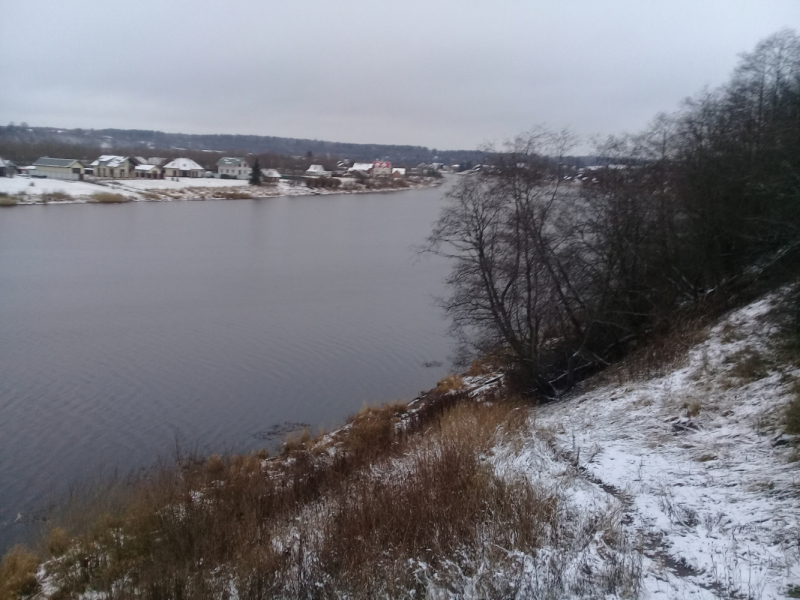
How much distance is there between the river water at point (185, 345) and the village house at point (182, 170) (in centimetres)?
4630

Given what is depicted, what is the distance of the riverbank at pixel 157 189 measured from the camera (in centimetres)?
5653

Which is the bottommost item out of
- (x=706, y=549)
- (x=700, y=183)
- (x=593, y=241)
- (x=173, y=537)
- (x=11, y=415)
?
(x=11, y=415)

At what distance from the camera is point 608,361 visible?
A: 485 inches

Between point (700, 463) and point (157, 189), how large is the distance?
69.1 metres

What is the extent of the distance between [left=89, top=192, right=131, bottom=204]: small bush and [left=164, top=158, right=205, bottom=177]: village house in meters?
20.2

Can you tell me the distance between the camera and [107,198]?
5962cm

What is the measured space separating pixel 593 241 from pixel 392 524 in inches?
354

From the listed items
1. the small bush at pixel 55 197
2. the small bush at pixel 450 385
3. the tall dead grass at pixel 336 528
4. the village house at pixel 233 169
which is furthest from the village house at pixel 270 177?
the tall dead grass at pixel 336 528

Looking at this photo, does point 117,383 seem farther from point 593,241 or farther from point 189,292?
point 593,241

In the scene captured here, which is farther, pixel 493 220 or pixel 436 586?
pixel 493 220

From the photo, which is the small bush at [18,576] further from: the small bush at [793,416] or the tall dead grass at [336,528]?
the small bush at [793,416]

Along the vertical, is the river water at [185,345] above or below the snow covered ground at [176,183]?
below

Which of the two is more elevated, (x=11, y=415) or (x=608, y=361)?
(x=608, y=361)

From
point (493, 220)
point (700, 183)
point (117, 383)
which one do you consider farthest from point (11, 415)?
point (700, 183)
